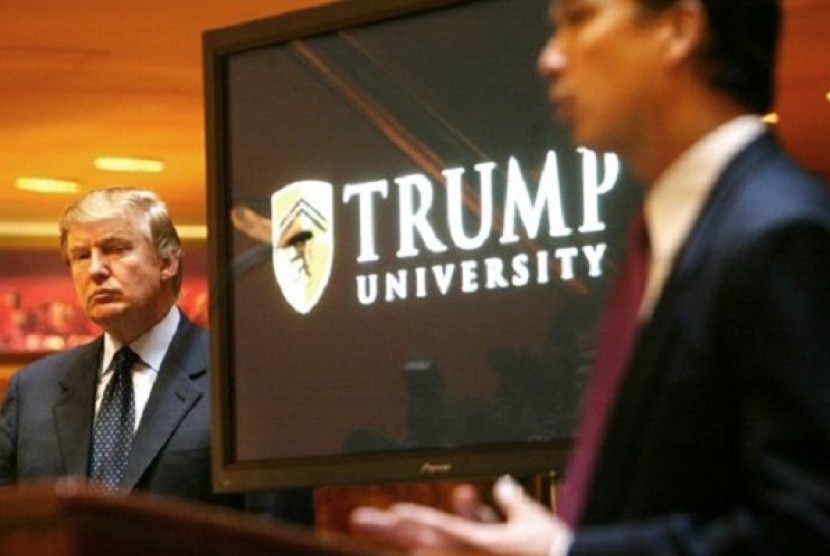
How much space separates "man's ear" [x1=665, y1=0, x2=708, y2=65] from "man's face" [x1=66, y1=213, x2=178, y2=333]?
2046 millimetres

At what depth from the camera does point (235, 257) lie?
Result: 8.91 ft

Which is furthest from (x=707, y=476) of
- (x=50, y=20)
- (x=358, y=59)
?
(x=50, y=20)

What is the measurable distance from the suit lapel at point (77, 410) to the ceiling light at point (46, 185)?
13.9ft

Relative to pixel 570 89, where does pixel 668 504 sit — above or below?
below

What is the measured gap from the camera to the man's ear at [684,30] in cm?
138

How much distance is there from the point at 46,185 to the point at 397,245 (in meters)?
5.16

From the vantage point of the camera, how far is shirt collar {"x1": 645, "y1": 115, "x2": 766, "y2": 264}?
1.33 m

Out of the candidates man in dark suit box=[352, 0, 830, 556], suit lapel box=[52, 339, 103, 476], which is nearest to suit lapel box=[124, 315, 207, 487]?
suit lapel box=[52, 339, 103, 476]

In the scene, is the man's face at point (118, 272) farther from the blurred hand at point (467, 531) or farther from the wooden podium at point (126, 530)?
the wooden podium at point (126, 530)

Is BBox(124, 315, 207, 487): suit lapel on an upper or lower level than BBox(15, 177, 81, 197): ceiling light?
lower

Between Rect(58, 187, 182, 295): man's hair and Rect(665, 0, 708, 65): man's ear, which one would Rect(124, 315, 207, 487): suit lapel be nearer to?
Rect(58, 187, 182, 295): man's hair

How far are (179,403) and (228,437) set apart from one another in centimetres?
35

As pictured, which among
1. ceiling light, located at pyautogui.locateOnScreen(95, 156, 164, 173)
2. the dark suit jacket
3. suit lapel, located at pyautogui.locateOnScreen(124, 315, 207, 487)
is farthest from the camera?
ceiling light, located at pyautogui.locateOnScreen(95, 156, 164, 173)

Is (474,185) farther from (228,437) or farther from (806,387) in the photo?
(806,387)
